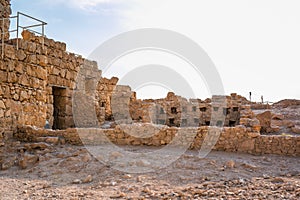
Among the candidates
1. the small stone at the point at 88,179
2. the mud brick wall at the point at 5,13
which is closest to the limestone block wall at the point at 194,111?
the mud brick wall at the point at 5,13

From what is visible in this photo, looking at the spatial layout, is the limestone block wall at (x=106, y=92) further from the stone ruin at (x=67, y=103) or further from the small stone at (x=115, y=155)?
the small stone at (x=115, y=155)

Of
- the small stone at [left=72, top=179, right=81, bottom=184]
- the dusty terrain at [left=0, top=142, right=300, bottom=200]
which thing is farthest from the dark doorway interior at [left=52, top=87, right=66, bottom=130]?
the small stone at [left=72, top=179, right=81, bottom=184]

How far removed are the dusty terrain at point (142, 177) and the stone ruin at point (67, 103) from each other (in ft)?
2.26

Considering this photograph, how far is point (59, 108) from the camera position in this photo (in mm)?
10445

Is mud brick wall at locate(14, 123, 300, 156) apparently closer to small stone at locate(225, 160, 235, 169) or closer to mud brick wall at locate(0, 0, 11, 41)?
small stone at locate(225, 160, 235, 169)

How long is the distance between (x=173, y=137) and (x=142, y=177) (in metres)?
2.51

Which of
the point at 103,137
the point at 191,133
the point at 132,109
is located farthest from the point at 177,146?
the point at 132,109

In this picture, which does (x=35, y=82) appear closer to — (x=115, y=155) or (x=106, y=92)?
(x=115, y=155)

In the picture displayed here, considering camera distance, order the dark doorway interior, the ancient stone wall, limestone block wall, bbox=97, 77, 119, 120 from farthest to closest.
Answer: limestone block wall, bbox=97, 77, 119, 120 < the dark doorway interior < the ancient stone wall

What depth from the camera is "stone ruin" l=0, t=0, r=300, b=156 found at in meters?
7.11

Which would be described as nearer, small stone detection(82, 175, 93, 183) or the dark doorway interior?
small stone detection(82, 175, 93, 183)

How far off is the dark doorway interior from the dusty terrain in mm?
3771

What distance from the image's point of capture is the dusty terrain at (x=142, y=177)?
423cm

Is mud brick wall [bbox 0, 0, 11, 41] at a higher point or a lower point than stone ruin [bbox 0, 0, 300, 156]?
higher
